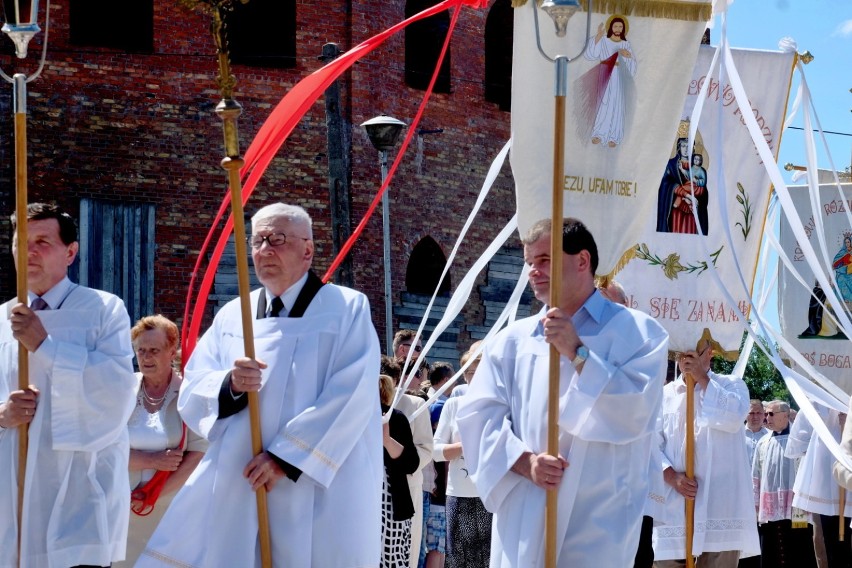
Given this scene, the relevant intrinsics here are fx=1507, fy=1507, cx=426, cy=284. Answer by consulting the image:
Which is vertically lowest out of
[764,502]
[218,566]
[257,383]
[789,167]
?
[764,502]

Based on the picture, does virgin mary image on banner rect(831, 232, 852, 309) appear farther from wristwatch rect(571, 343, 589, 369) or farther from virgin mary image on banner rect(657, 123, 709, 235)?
wristwatch rect(571, 343, 589, 369)

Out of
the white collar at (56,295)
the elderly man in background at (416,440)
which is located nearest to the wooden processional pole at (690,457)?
the elderly man in background at (416,440)

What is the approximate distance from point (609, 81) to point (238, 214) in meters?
3.03

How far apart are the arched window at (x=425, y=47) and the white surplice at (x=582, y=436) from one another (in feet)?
57.2

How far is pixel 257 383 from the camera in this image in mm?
6453

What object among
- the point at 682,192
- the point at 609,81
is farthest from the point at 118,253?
the point at 609,81

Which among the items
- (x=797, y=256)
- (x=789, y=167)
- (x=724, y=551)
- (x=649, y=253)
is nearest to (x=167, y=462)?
(x=649, y=253)

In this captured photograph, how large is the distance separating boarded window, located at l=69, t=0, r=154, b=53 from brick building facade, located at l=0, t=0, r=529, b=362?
0.02 meters

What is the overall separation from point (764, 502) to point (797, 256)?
4.08 m

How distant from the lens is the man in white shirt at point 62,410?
22.7 ft

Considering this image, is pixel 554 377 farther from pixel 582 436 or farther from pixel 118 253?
pixel 118 253

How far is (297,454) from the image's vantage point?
21.6 feet

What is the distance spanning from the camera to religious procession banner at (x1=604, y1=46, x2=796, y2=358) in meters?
9.91

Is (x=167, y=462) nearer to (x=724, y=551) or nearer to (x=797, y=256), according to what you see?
(x=724, y=551)
